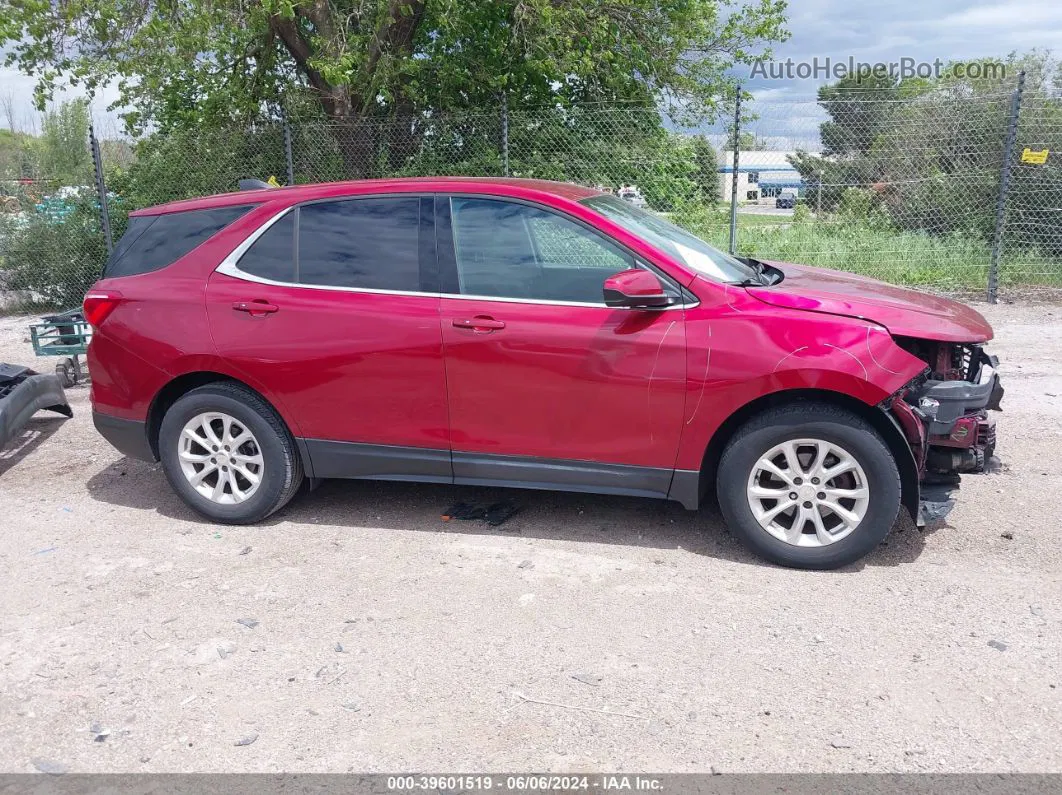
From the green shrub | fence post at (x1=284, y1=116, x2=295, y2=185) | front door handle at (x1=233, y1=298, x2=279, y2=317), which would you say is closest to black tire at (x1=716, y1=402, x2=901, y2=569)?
front door handle at (x1=233, y1=298, x2=279, y2=317)

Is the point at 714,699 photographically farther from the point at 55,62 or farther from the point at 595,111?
the point at 55,62

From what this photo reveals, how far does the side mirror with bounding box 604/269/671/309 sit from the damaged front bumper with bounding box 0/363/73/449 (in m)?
4.36

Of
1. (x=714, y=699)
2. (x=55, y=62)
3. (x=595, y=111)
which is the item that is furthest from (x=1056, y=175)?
(x=55, y=62)

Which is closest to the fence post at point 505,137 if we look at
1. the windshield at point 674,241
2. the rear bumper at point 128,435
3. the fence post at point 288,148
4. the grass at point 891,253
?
the grass at point 891,253

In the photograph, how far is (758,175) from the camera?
40.2 feet

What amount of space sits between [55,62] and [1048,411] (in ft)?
40.7

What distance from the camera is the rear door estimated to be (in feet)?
14.6

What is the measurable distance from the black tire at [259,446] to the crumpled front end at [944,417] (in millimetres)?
3110

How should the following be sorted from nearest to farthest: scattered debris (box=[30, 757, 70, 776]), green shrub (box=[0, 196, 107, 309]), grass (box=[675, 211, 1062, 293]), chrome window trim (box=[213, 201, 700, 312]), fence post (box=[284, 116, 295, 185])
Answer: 1. scattered debris (box=[30, 757, 70, 776])
2. chrome window trim (box=[213, 201, 700, 312])
3. grass (box=[675, 211, 1062, 293])
4. fence post (box=[284, 116, 295, 185])
5. green shrub (box=[0, 196, 107, 309])

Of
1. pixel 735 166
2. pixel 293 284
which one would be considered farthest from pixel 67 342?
pixel 735 166

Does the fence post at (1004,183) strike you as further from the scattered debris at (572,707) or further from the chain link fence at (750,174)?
the scattered debris at (572,707)

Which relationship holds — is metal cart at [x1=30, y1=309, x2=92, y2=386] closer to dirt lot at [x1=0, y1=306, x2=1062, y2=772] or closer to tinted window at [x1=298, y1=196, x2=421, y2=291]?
dirt lot at [x1=0, y1=306, x2=1062, y2=772]

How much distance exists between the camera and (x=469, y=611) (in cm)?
386

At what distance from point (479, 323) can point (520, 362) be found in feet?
0.93
